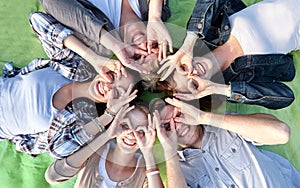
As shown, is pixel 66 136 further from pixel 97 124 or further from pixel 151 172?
pixel 151 172

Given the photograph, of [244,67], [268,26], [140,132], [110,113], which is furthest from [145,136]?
[268,26]

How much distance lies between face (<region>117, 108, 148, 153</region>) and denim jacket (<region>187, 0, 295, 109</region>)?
0.28m

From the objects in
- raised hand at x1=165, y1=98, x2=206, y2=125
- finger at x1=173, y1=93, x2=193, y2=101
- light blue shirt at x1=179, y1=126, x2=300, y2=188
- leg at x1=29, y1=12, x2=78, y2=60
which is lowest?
light blue shirt at x1=179, y1=126, x2=300, y2=188

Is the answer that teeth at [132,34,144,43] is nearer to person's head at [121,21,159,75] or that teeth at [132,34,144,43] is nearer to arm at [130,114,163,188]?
person's head at [121,21,159,75]

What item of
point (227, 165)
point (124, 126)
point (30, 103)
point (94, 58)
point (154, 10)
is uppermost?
point (154, 10)

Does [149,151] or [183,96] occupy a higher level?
[183,96]

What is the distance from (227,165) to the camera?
1.32 meters

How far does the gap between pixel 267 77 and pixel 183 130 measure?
0.32m

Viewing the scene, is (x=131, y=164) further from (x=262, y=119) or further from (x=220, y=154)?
(x=262, y=119)

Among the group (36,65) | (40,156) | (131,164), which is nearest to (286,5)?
(131,164)

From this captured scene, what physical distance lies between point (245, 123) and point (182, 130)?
0.63 ft

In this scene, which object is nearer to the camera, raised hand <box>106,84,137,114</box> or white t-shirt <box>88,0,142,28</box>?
raised hand <box>106,84,137,114</box>

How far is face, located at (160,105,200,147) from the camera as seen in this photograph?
1.25 meters

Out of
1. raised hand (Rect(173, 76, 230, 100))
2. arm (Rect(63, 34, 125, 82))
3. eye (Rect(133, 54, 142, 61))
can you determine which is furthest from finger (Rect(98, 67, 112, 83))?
raised hand (Rect(173, 76, 230, 100))
